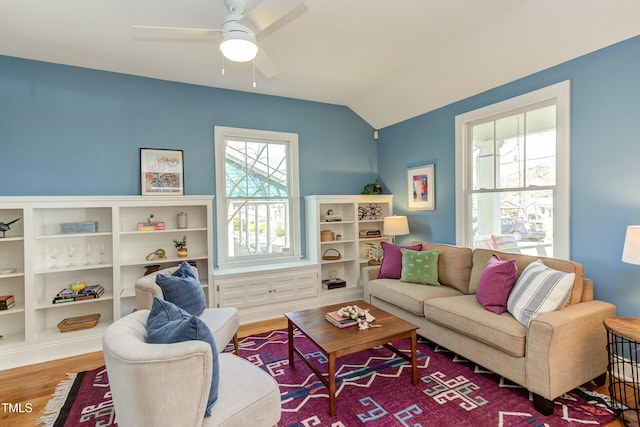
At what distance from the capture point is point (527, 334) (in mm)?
2061

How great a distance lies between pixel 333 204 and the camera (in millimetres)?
4625

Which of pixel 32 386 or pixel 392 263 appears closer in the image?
pixel 32 386

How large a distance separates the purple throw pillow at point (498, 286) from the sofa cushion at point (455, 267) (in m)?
0.60

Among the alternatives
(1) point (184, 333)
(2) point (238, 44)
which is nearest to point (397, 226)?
(2) point (238, 44)

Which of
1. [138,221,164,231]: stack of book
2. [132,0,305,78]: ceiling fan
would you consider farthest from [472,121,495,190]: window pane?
[138,221,164,231]: stack of book

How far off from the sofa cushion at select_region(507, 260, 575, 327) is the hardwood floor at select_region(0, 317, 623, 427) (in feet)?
2.28

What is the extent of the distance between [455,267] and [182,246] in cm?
309

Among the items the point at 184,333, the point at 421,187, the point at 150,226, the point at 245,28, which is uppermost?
the point at 245,28

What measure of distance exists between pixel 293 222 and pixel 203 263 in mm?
1315

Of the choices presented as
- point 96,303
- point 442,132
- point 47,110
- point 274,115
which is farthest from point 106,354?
point 442,132

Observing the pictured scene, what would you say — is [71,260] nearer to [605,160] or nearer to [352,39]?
[352,39]

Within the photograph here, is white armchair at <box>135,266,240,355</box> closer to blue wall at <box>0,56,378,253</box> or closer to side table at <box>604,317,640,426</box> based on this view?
blue wall at <box>0,56,378,253</box>

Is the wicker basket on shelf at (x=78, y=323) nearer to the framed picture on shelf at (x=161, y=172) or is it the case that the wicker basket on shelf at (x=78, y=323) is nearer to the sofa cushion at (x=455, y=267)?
the framed picture on shelf at (x=161, y=172)

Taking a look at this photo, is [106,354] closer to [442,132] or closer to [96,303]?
[96,303]
